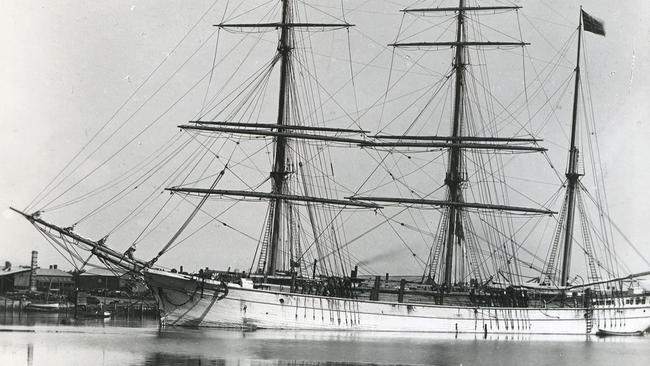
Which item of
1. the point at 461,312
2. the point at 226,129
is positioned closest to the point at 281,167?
the point at 226,129

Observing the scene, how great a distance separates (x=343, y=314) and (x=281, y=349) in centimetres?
1474

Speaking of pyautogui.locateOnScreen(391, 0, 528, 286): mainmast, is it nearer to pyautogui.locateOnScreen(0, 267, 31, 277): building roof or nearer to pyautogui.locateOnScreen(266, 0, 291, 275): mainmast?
pyautogui.locateOnScreen(266, 0, 291, 275): mainmast

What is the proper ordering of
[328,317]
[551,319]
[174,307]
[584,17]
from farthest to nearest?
[551,319], [584,17], [328,317], [174,307]

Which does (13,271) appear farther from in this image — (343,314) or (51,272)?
(343,314)

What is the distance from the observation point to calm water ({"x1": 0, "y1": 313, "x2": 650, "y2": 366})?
108 feet

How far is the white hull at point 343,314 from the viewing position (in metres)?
48.2

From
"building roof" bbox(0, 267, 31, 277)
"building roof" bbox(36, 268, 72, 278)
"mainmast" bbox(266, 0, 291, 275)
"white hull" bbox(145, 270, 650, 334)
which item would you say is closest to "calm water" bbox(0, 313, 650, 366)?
"white hull" bbox(145, 270, 650, 334)

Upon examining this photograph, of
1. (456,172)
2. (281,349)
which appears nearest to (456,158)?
(456,172)

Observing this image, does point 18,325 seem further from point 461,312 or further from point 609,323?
point 609,323

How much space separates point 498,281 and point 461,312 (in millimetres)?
5067

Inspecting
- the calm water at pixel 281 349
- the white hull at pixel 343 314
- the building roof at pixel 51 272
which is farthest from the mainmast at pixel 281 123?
the building roof at pixel 51 272

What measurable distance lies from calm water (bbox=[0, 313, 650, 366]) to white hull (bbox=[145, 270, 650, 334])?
1.17 metres

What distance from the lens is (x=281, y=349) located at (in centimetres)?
3812

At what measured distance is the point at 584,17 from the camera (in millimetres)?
55938
